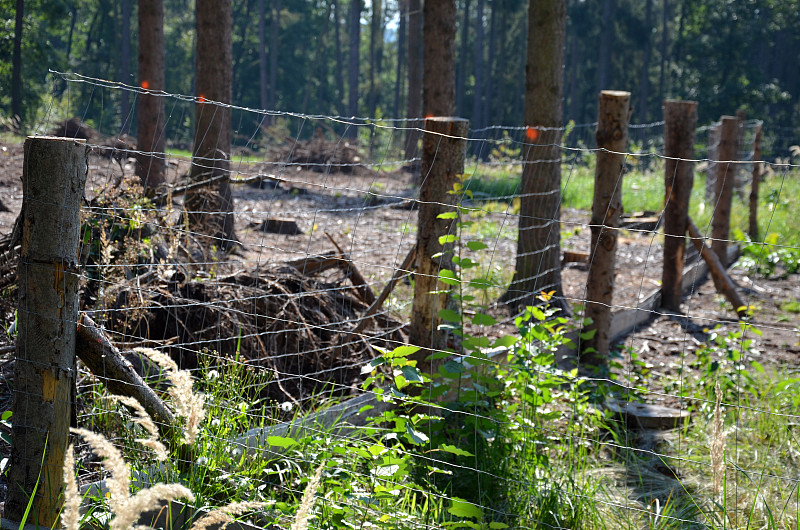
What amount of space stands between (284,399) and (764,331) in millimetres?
5076

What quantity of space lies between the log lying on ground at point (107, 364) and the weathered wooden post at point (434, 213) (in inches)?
63.0

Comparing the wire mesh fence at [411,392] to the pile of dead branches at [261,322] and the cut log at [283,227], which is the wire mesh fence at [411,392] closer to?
the pile of dead branches at [261,322]

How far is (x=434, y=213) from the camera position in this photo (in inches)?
162

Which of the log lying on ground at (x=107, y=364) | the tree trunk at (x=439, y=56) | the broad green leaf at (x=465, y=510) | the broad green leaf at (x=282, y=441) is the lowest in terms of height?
the broad green leaf at (x=465, y=510)

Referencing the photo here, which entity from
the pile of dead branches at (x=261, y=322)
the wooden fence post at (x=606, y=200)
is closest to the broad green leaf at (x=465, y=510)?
the pile of dead branches at (x=261, y=322)

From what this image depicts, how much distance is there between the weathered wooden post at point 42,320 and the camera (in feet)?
8.80

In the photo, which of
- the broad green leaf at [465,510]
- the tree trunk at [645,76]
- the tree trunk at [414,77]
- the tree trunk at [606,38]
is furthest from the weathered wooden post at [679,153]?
the tree trunk at [645,76]

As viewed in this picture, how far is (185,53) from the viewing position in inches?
1959

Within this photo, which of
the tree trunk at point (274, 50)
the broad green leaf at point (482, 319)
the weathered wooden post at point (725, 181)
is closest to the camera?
the broad green leaf at point (482, 319)

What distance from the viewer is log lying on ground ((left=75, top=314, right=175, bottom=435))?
2.86 meters

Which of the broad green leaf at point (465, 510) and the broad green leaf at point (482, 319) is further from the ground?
the broad green leaf at point (482, 319)

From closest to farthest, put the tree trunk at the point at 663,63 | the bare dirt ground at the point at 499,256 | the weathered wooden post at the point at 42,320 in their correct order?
1. the weathered wooden post at the point at 42,320
2. the bare dirt ground at the point at 499,256
3. the tree trunk at the point at 663,63

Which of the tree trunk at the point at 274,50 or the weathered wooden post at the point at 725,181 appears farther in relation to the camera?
the tree trunk at the point at 274,50

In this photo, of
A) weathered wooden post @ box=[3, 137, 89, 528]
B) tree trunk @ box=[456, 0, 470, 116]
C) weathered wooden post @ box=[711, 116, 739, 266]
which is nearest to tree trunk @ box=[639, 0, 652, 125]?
tree trunk @ box=[456, 0, 470, 116]
